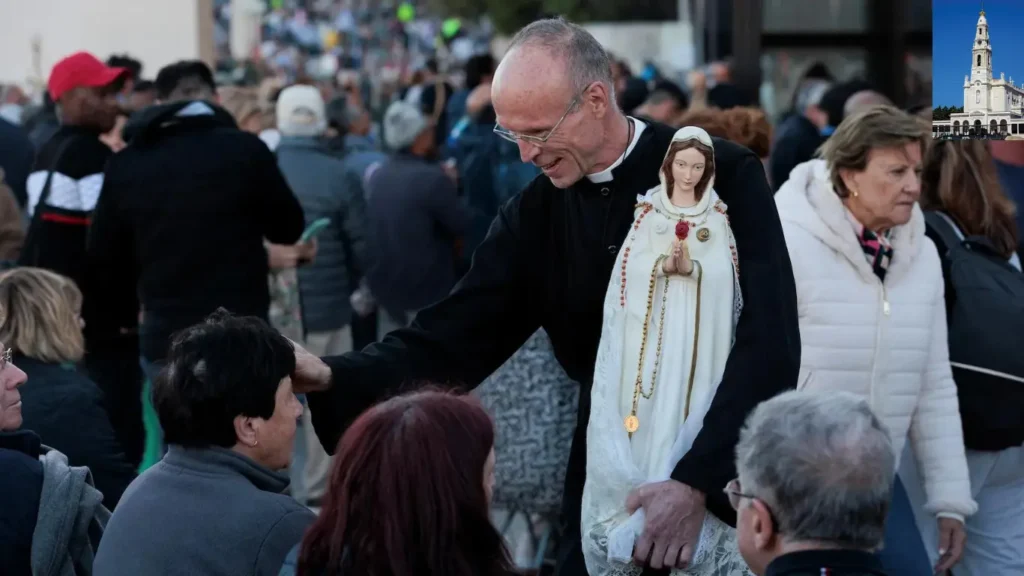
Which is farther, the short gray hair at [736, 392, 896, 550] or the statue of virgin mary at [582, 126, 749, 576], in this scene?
the statue of virgin mary at [582, 126, 749, 576]

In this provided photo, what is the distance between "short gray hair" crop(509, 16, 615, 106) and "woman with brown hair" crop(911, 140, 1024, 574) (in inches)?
72.1

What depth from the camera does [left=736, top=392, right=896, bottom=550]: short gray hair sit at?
253 centimetres

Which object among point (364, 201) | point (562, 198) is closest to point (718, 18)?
point (364, 201)

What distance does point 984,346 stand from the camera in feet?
15.4

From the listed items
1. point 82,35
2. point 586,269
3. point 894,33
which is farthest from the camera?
point 82,35

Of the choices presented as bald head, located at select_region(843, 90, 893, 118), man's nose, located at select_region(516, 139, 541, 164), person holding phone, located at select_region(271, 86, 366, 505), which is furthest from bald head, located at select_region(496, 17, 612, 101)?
bald head, located at select_region(843, 90, 893, 118)

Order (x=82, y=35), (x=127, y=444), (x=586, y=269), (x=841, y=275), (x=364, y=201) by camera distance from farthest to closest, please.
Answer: (x=82, y=35), (x=364, y=201), (x=127, y=444), (x=841, y=275), (x=586, y=269)

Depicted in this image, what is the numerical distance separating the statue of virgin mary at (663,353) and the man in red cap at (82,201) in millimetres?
3651

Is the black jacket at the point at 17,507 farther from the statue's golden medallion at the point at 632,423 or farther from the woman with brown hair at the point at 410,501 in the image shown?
the statue's golden medallion at the point at 632,423

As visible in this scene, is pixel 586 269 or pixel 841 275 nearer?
pixel 586 269

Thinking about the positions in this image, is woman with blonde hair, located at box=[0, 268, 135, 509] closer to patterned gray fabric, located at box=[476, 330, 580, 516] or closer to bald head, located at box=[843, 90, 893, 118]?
patterned gray fabric, located at box=[476, 330, 580, 516]

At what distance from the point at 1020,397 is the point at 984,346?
19 cm

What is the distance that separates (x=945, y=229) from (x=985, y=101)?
0.80m

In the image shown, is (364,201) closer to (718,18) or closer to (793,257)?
(793,257)
